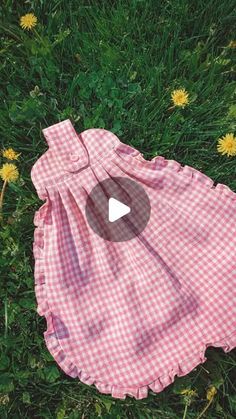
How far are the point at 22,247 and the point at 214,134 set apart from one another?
2.29 feet

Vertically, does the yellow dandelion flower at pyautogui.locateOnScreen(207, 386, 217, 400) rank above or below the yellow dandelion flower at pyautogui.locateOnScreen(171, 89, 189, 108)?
below

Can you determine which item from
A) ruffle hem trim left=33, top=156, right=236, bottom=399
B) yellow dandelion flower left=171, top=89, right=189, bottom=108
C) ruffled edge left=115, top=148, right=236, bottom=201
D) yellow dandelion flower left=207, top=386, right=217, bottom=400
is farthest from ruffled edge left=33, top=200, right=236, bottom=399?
yellow dandelion flower left=171, top=89, right=189, bottom=108

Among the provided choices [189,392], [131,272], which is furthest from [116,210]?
[189,392]

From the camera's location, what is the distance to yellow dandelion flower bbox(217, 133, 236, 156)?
1599mm

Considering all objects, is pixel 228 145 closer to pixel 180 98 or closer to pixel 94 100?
pixel 180 98

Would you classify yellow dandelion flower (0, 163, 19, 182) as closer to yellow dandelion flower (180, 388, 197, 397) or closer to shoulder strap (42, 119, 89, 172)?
shoulder strap (42, 119, 89, 172)

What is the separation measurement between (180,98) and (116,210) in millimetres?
424

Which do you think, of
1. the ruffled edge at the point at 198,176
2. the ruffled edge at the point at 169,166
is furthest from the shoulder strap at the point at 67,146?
the ruffled edge at the point at 198,176

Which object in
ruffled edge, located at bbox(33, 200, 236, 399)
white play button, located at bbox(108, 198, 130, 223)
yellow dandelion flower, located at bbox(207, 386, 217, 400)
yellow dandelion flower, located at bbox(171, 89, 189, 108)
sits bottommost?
yellow dandelion flower, located at bbox(207, 386, 217, 400)

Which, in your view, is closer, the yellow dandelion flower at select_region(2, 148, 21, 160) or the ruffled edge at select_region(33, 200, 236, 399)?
the ruffled edge at select_region(33, 200, 236, 399)

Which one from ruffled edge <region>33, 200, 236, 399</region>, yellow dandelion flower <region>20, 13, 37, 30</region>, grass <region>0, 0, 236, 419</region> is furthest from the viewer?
yellow dandelion flower <region>20, 13, 37, 30</region>

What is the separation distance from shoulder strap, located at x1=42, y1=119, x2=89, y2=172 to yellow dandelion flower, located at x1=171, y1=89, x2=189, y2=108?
34 cm

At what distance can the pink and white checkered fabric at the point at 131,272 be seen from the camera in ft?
4.74

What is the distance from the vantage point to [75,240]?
150cm
